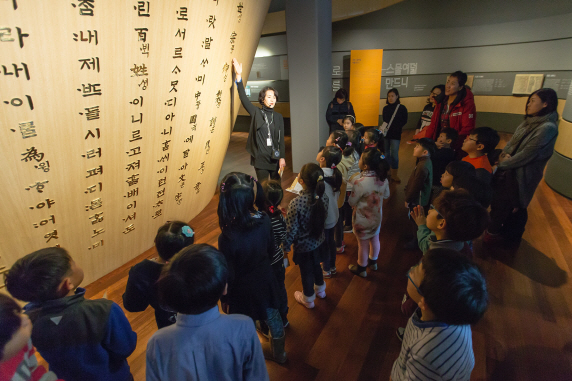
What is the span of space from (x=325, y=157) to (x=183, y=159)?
4.94 feet

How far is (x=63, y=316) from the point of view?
39.2 inches

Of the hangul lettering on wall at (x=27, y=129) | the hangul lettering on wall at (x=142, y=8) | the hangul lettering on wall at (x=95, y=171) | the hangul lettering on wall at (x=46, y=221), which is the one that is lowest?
the hangul lettering on wall at (x=46, y=221)

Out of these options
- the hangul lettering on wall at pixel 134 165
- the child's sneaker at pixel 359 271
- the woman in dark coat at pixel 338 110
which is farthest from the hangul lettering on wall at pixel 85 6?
the woman in dark coat at pixel 338 110

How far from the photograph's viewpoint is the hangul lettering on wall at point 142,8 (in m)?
1.73

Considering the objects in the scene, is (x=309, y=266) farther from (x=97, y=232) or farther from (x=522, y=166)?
(x=522, y=166)

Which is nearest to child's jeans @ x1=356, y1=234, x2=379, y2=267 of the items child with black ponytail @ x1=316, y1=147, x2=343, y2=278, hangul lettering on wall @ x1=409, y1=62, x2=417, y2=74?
child with black ponytail @ x1=316, y1=147, x2=343, y2=278

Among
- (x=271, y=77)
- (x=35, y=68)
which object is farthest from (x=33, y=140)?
(x=271, y=77)

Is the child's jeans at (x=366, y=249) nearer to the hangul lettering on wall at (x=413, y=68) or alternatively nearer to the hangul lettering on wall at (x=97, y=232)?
the hangul lettering on wall at (x=97, y=232)

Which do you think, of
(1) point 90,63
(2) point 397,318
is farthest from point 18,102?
(2) point 397,318

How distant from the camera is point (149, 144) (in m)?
2.34

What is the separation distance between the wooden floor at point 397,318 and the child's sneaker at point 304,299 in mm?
39

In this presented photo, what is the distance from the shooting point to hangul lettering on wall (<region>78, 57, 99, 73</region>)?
1630mm

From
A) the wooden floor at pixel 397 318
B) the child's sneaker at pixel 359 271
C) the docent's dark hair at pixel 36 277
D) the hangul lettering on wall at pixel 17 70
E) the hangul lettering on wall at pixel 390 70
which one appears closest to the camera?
the docent's dark hair at pixel 36 277

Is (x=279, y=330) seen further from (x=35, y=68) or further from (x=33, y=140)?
(x=35, y=68)
